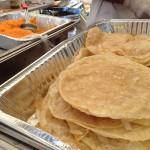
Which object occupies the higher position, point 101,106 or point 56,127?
point 101,106

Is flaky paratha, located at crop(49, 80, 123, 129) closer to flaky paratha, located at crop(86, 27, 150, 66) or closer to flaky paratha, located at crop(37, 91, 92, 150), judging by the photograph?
flaky paratha, located at crop(37, 91, 92, 150)

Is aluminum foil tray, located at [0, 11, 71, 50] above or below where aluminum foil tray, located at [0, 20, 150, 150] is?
below

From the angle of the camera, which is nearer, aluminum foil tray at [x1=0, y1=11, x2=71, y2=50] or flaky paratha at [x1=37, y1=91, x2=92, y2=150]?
flaky paratha at [x1=37, y1=91, x2=92, y2=150]

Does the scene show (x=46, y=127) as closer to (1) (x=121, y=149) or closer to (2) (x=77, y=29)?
(1) (x=121, y=149)

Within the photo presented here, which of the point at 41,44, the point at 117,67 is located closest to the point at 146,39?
the point at 117,67

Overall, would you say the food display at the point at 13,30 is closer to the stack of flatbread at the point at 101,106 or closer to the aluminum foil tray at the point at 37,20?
the aluminum foil tray at the point at 37,20

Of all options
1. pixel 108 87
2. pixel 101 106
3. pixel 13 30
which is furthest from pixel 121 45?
pixel 13 30

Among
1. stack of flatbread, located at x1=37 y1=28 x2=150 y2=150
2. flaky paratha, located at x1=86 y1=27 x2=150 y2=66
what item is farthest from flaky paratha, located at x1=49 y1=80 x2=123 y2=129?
flaky paratha, located at x1=86 y1=27 x2=150 y2=66

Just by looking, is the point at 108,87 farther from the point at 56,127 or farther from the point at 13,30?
the point at 13,30
